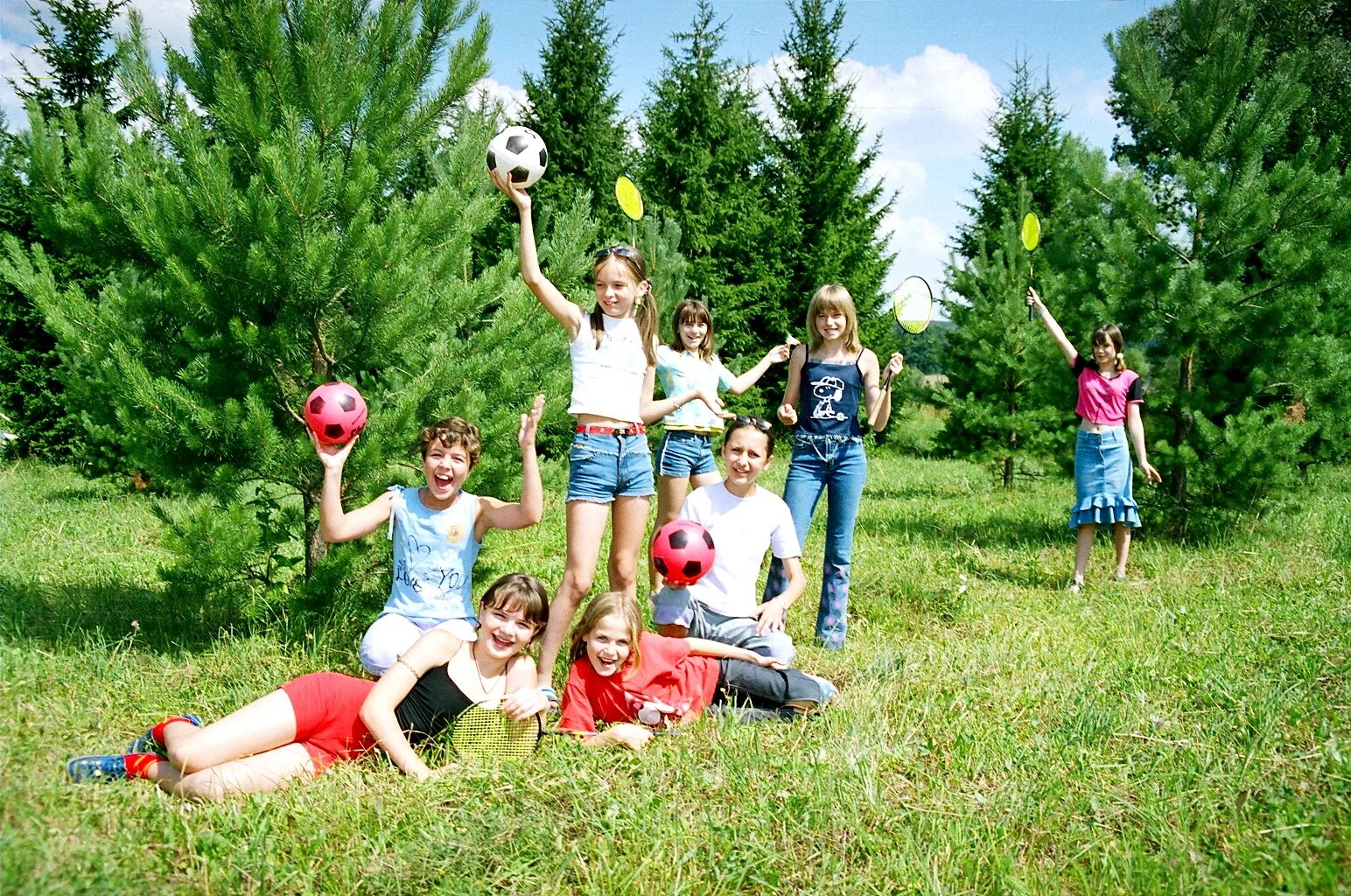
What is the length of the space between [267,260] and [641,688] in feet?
8.02

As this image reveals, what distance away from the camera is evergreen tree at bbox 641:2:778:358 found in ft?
49.0

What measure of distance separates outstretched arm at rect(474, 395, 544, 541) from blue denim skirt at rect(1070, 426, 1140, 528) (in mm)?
4187

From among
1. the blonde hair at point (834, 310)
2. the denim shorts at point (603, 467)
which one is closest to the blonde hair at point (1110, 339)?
the blonde hair at point (834, 310)

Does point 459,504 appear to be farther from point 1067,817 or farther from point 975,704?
point 1067,817

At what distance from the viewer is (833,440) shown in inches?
197

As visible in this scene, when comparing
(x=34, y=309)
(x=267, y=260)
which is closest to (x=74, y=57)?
(x=34, y=309)

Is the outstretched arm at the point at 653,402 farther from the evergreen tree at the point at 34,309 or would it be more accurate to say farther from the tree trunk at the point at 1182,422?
the evergreen tree at the point at 34,309

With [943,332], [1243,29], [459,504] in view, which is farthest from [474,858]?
[943,332]

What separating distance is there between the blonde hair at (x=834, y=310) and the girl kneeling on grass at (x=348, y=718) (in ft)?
7.50

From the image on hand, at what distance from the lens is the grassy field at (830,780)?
8.46 feet

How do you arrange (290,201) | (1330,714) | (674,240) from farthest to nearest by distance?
(674,240) < (290,201) < (1330,714)

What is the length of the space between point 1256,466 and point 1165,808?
18.0 feet

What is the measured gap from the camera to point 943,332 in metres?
14.0

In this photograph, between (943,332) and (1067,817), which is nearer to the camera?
(1067,817)
